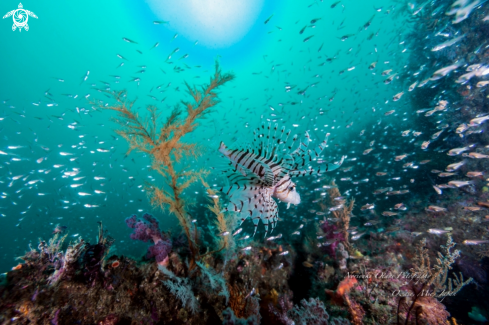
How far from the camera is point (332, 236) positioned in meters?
6.05

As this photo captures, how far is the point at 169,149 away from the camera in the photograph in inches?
130

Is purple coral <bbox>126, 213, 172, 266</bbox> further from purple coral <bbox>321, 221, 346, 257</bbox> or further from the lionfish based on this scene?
purple coral <bbox>321, 221, 346, 257</bbox>

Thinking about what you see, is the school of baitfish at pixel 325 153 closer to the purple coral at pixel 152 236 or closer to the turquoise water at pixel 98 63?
the purple coral at pixel 152 236

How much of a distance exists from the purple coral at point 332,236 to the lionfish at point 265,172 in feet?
9.51

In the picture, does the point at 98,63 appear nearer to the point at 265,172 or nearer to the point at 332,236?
the point at 265,172

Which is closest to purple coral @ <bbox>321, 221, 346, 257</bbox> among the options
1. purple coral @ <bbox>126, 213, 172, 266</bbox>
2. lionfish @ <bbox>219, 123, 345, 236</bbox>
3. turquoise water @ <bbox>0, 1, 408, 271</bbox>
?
lionfish @ <bbox>219, 123, 345, 236</bbox>

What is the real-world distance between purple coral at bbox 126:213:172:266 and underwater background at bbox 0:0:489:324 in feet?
1.49

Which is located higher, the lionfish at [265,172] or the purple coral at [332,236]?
the lionfish at [265,172]

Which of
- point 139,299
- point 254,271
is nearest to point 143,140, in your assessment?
point 139,299

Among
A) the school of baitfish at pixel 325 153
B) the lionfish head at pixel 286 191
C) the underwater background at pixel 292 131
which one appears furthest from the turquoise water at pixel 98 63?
the lionfish head at pixel 286 191

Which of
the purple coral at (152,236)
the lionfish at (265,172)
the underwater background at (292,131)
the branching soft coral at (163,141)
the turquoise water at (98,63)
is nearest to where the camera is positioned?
the lionfish at (265,172)

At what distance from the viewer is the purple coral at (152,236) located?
11.5 ft

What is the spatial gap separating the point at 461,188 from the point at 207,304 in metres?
10.2

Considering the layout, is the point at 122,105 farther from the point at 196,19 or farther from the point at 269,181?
the point at 196,19
